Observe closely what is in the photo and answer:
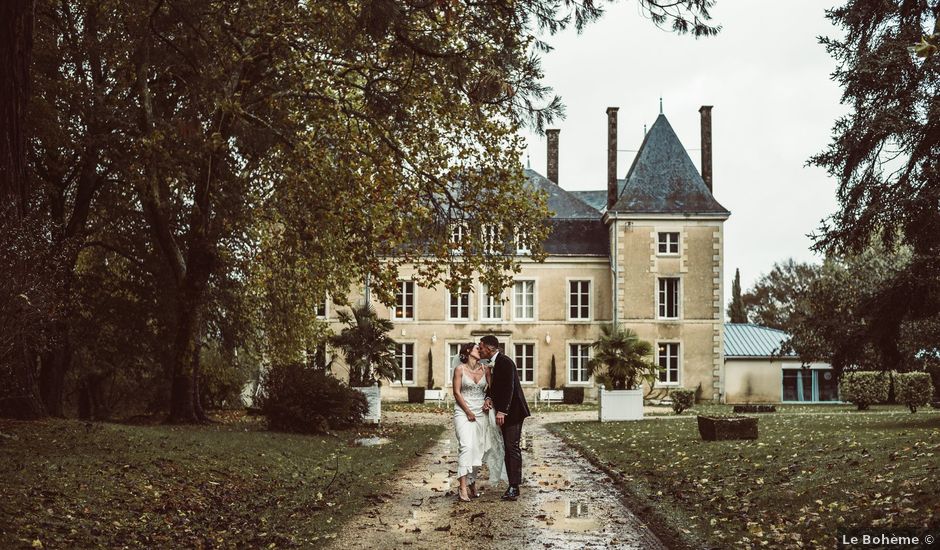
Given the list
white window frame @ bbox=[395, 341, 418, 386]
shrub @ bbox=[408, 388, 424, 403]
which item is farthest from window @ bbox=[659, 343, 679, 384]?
white window frame @ bbox=[395, 341, 418, 386]

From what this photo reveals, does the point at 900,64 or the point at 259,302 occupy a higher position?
the point at 900,64

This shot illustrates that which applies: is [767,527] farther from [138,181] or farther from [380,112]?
[138,181]

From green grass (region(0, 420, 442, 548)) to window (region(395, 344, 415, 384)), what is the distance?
28049 millimetres

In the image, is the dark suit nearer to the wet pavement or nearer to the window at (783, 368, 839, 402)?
the wet pavement

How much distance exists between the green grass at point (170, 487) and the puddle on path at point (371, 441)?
1.49 m

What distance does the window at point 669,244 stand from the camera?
4228 centimetres

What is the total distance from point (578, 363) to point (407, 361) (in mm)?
7901

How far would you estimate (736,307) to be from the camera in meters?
62.1

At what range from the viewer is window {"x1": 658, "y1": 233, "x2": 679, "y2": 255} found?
4228cm

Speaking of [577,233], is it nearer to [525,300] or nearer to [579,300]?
[579,300]

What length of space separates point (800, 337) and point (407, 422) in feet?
54.4

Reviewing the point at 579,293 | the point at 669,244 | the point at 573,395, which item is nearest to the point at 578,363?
the point at 579,293

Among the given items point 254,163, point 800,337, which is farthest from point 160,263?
point 800,337

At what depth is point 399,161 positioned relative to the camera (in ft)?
50.3
